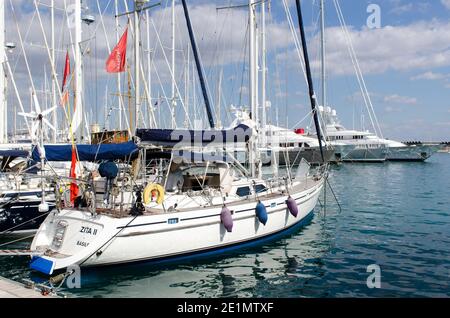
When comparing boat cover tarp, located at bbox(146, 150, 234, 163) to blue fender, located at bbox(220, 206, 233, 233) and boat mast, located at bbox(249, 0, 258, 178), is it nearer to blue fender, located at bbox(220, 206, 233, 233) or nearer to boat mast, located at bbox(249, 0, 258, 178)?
boat mast, located at bbox(249, 0, 258, 178)

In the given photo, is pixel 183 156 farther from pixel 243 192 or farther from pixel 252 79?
pixel 252 79

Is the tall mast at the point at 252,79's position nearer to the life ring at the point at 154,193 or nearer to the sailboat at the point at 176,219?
the sailboat at the point at 176,219

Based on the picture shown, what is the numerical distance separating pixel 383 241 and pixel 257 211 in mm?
5120

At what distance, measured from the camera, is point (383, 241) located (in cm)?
1577

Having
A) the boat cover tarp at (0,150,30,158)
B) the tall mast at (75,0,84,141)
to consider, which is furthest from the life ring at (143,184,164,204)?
the tall mast at (75,0,84,141)

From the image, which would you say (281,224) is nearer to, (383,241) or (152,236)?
(383,241)

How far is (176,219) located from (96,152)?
14.1ft

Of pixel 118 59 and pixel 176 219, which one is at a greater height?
pixel 118 59

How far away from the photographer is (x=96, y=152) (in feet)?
48.5
